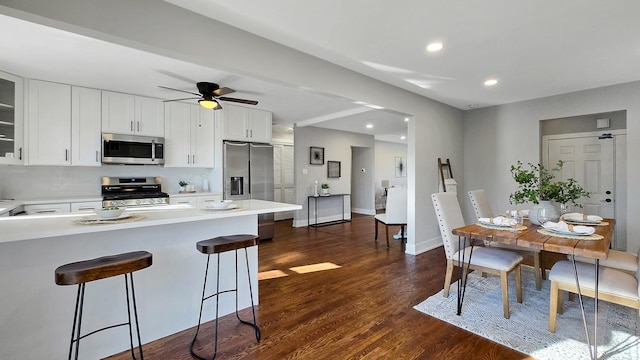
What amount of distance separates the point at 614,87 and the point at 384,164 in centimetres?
593

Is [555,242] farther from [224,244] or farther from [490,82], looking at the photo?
[490,82]

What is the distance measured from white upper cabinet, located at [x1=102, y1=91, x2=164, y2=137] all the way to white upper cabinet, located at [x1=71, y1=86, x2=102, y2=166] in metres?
0.09

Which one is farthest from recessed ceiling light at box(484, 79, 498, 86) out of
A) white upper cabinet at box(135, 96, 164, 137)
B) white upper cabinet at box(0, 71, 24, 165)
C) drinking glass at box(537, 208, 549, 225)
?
white upper cabinet at box(0, 71, 24, 165)

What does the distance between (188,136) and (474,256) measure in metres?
4.33

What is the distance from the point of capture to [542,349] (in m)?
1.96

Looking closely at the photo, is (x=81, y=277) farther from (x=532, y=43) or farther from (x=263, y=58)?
(x=532, y=43)

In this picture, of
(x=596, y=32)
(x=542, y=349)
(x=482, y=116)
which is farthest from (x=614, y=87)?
(x=542, y=349)

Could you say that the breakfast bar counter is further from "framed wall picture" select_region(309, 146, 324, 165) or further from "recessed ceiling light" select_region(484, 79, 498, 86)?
"framed wall picture" select_region(309, 146, 324, 165)

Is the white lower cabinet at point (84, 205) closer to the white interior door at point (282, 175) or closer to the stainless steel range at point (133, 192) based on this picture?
the stainless steel range at point (133, 192)

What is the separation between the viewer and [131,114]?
412 centimetres

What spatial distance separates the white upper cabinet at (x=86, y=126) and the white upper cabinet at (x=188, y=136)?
842 millimetres

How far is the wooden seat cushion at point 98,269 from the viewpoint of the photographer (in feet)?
4.42

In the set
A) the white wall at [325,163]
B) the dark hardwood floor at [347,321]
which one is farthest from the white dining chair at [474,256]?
the white wall at [325,163]

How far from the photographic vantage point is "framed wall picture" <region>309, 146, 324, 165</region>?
670cm
